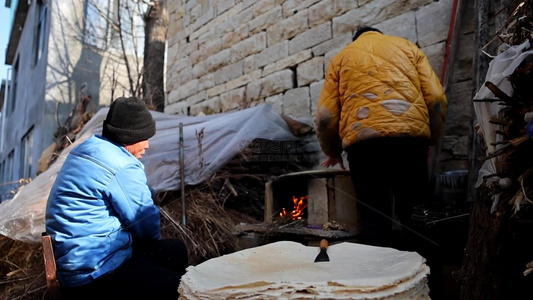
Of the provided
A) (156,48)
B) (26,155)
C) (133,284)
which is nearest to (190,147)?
(133,284)

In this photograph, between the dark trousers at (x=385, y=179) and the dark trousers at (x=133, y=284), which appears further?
the dark trousers at (x=385, y=179)

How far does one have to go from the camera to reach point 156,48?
8.69 meters

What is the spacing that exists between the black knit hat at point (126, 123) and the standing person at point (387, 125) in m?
1.39

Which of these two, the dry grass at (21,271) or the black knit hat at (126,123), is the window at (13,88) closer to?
the dry grass at (21,271)

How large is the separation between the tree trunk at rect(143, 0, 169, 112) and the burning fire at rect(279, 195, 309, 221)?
218 inches

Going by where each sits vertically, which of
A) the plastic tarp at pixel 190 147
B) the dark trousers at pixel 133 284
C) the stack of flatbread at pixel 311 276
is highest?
the plastic tarp at pixel 190 147

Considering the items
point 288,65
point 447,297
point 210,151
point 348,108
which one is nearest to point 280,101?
point 288,65

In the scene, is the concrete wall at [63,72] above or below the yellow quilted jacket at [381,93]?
above

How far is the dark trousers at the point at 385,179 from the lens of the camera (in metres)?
2.60

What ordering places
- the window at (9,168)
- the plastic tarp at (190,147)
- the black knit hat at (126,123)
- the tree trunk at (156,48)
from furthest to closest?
the window at (9,168)
the tree trunk at (156,48)
the plastic tarp at (190,147)
the black knit hat at (126,123)

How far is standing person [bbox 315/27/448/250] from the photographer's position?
2580mm

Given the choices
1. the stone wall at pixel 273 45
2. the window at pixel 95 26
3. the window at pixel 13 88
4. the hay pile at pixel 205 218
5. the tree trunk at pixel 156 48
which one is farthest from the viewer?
the window at pixel 13 88

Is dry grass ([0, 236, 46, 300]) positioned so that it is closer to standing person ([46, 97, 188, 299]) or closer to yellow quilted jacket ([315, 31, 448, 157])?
standing person ([46, 97, 188, 299])

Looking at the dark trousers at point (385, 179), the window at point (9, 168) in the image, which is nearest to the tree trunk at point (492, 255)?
the dark trousers at point (385, 179)
